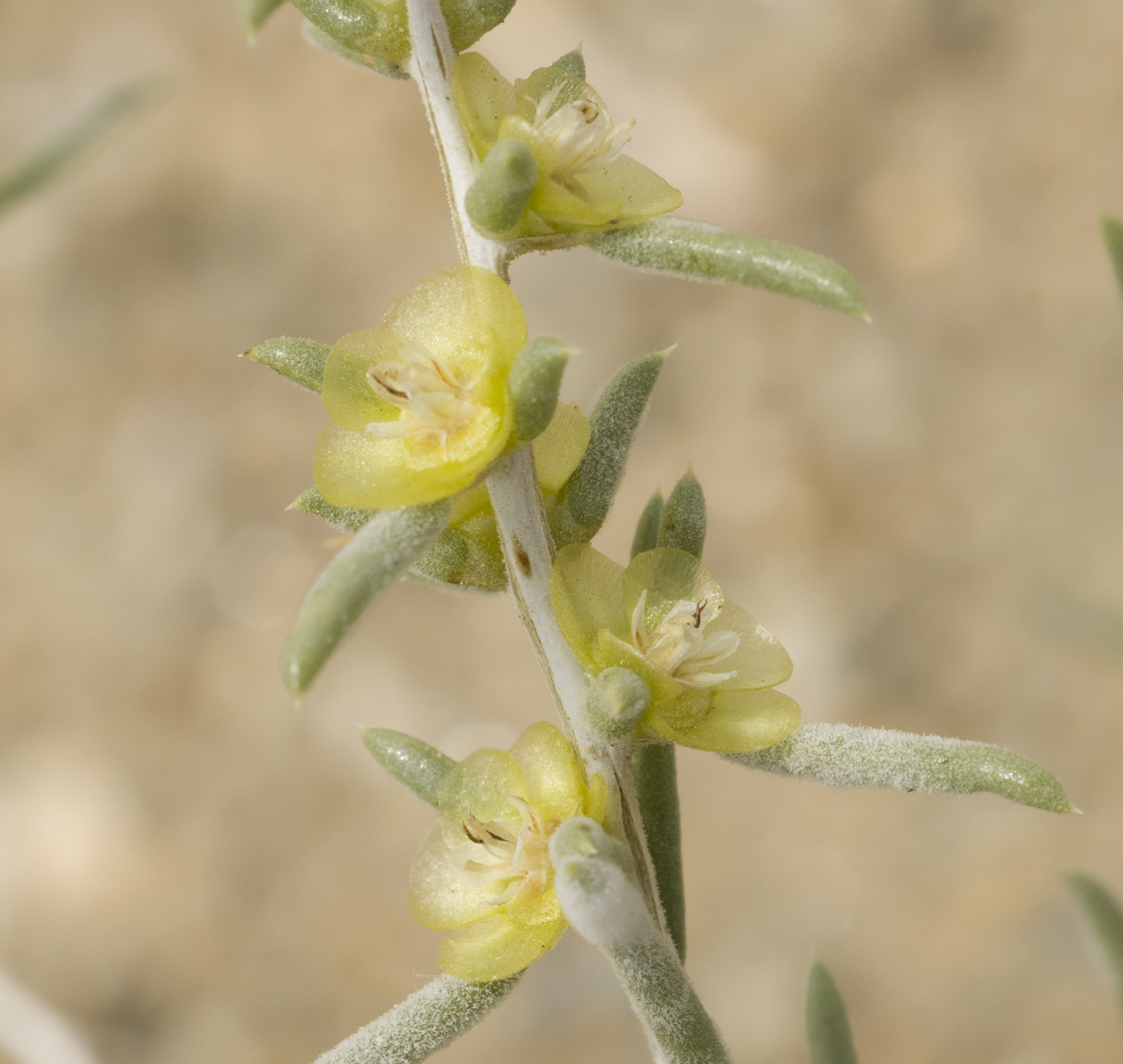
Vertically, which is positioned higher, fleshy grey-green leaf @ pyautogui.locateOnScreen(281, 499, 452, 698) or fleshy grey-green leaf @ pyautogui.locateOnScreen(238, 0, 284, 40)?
fleshy grey-green leaf @ pyautogui.locateOnScreen(238, 0, 284, 40)

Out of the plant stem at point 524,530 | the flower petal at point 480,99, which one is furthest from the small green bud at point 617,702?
the flower petal at point 480,99

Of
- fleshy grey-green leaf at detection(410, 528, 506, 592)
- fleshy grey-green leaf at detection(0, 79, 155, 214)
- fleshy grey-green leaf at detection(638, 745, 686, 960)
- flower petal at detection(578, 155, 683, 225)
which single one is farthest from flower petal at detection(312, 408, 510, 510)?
fleshy grey-green leaf at detection(0, 79, 155, 214)

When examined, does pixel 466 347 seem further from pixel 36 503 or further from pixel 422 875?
pixel 36 503

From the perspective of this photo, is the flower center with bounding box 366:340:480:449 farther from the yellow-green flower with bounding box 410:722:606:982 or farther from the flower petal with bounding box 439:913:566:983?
the flower petal with bounding box 439:913:566:983

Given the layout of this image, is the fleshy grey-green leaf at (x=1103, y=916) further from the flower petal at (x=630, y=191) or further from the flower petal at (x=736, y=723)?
the flower petal at (x=630, y=191)

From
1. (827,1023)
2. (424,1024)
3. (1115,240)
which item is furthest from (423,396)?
(1115,240)

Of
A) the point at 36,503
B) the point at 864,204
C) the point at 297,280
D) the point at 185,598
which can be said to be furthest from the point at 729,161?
the point at 36,503
